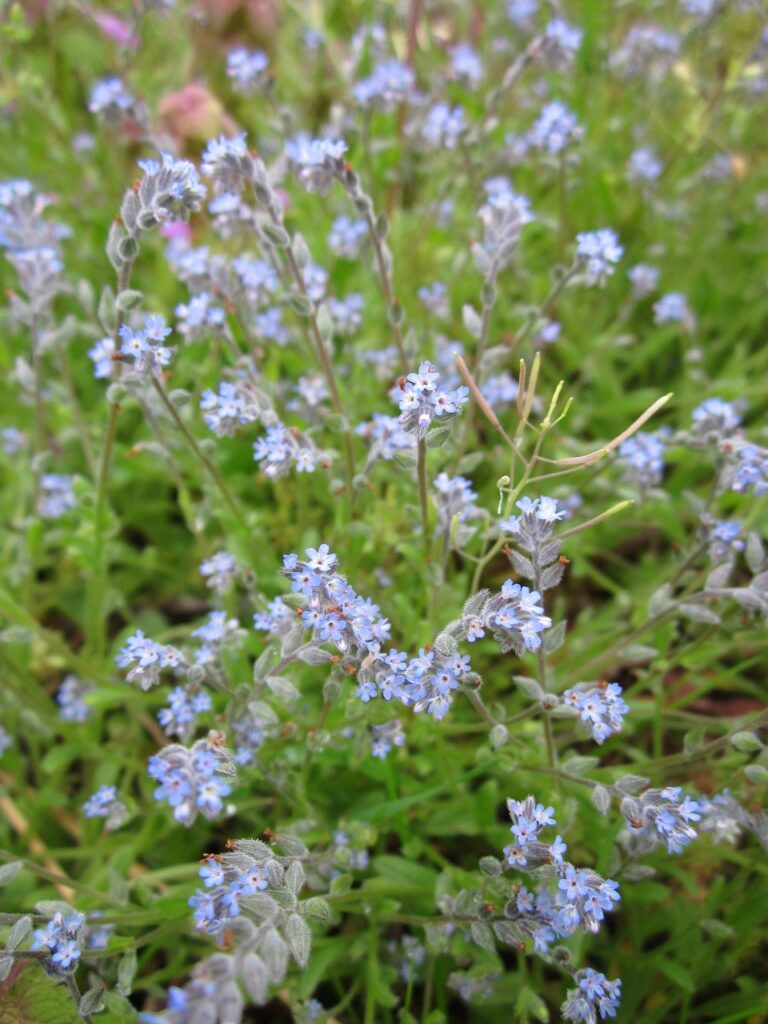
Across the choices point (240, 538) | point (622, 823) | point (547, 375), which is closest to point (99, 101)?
point (240, 538)

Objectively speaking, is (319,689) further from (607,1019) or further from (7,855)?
(607,1019)

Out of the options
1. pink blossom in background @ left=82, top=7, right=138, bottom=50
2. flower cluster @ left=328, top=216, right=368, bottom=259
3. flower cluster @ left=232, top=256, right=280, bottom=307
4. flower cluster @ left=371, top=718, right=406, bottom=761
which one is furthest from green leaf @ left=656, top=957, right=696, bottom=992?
pink blossom in background @ left=82, top=7, right=138, bottom=50

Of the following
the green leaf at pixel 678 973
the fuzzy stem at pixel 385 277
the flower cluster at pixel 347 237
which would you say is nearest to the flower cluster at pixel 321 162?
the fuzzy stem at pixel 385 277

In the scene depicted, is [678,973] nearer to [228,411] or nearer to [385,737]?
[385,737]

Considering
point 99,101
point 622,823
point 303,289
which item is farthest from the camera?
point 99,101

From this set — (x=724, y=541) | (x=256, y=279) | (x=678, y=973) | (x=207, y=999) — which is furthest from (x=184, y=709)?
(x=724, y=541)

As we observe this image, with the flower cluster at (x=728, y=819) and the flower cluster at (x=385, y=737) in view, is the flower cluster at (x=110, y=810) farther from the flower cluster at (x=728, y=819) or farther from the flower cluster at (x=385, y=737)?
the flower cluster at (x=728, y=819)

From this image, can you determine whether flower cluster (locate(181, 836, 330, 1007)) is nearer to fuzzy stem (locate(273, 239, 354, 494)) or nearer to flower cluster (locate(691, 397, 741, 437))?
fuzzy stem (locate(273, 239, 354, 494))
